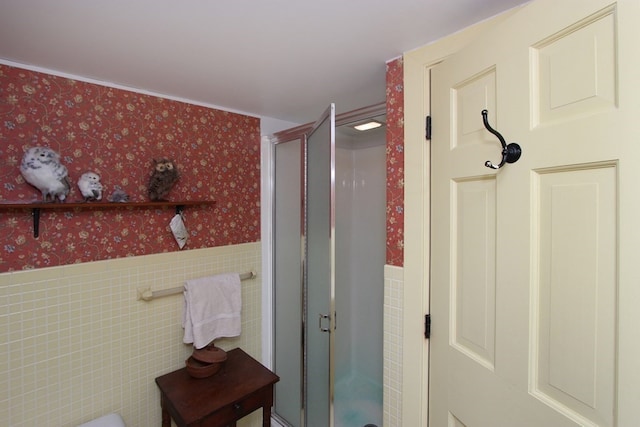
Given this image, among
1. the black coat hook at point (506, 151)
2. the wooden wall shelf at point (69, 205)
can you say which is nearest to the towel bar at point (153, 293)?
the wooden wall shelf at point (69, 205)

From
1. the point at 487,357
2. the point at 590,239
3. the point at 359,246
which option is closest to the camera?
the point at 590,239

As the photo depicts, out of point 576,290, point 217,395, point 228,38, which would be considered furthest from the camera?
point 217,395

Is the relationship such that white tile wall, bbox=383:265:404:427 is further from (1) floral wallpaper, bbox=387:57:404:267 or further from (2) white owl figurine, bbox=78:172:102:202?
(2) white owl figurine, bbox=78:172:102:202

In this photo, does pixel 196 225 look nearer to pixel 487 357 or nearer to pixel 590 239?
pixel 487 357

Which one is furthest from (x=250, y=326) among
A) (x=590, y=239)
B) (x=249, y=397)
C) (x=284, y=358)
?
(x=590, y=239)

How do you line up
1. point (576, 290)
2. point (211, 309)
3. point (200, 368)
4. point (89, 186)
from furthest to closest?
point (211, 309), point (200, 368), point (89, 186), point (576, 290)

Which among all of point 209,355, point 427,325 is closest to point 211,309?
point 209,355

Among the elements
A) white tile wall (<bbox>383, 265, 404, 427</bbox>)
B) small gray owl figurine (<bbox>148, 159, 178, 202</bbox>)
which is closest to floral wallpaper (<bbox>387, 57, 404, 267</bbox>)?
white tile wall (<bbox>383, 265, 404, 427</bbox>)

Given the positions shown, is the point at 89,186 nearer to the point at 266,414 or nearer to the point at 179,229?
the point at 179,229

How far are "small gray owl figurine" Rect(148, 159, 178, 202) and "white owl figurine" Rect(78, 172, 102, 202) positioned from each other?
0.24 metres

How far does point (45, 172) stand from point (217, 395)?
1.30 meters

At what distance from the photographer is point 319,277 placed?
1.65 meters

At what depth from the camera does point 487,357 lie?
3.00 feet

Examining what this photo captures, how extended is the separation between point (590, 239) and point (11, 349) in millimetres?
2112
